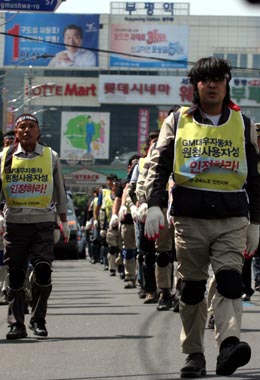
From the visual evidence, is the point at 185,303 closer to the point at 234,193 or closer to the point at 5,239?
the point at 234,193

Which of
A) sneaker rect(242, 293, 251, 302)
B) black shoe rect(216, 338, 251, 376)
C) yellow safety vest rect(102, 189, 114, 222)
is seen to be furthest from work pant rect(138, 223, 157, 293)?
yellow safety vest rect(102, 189, 114, 222)

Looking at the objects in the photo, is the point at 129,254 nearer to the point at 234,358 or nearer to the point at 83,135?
the point at 234,358

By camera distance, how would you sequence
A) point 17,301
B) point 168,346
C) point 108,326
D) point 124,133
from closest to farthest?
point 168,346 < point 17,301 < point 108,326 < point 124,133

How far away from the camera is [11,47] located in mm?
107250

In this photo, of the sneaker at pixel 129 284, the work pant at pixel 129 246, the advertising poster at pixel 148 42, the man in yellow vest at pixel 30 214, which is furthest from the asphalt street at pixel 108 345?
the advertising poster at pixel 148 42

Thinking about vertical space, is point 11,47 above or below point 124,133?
above

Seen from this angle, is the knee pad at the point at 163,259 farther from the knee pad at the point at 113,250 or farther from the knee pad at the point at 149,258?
the knee pad at the point at 113,250

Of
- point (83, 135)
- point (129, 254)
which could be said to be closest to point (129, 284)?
point (129, 254)

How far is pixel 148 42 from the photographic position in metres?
108

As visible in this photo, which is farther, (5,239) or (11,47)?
(11,47)

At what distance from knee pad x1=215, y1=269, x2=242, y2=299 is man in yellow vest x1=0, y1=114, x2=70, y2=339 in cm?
297

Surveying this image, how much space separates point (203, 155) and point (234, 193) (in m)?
0.28

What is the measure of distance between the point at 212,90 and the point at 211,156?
38 cm

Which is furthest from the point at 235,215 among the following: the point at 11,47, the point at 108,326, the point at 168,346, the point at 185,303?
the point at 11,47
